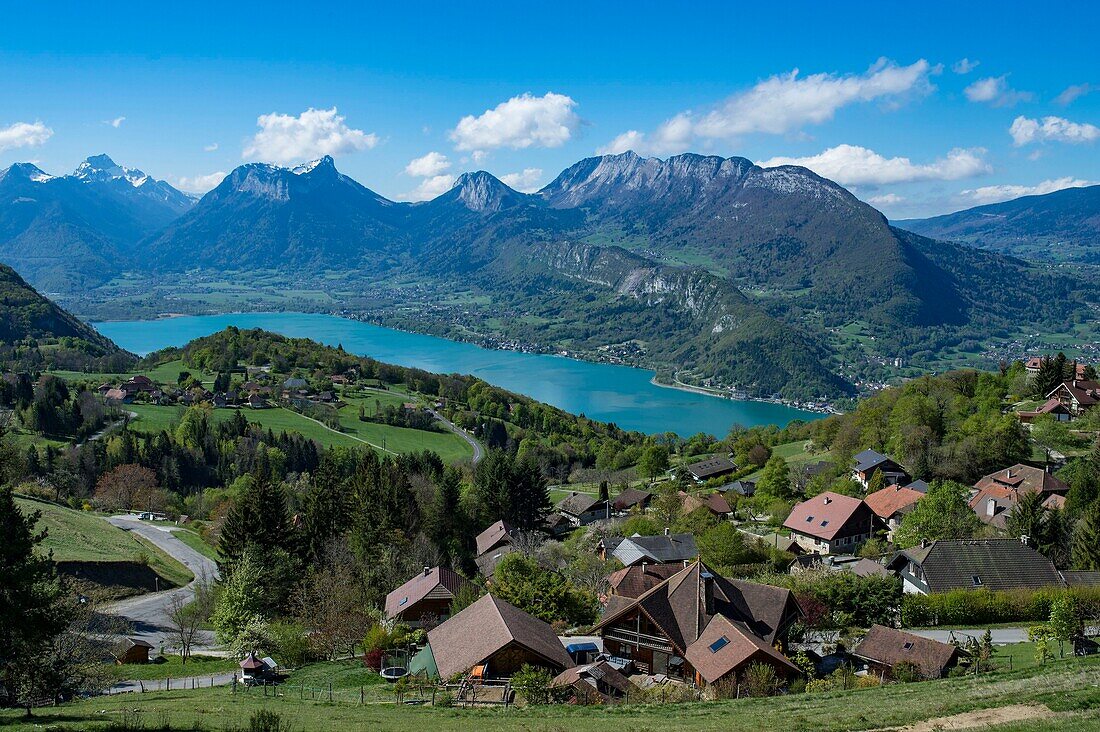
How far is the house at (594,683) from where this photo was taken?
1725 centimetres

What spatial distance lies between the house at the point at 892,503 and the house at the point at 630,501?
15.8 metres

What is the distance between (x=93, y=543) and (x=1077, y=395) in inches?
2181

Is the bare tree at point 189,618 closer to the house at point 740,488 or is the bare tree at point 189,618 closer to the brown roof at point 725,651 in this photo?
the brown roof at point 725,651

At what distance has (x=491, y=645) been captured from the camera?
741 inches

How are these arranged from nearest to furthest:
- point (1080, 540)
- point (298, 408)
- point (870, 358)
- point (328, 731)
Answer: point (328, 731) → point (1080, 540) → point (298, 408) → point (870, 358)

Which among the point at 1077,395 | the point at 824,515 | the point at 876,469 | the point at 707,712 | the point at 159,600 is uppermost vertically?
the point at 1077,395

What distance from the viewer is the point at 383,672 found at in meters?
19.8

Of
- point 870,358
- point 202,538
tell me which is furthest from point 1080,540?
point 870,358

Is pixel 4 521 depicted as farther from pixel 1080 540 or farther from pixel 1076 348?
pixel 1076 348

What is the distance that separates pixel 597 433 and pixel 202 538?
54905 mm

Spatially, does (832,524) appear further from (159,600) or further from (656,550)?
(159,600)

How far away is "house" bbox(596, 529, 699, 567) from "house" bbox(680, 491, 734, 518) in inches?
330

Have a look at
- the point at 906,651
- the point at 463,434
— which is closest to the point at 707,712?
the point at 906,651

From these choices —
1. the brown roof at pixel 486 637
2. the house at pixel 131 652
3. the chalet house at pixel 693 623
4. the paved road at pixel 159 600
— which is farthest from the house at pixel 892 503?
the house at pixel 131 652
